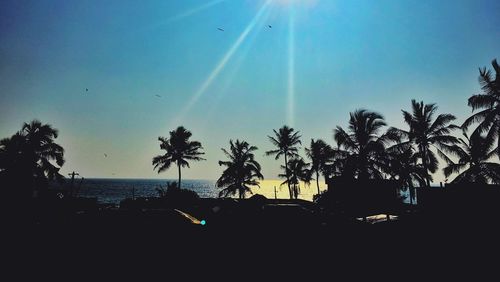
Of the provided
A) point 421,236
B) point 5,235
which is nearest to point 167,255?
point 5,235

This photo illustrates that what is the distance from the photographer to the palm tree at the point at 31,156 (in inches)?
1099

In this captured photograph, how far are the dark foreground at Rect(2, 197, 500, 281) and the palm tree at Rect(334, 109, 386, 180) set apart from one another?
14.7m

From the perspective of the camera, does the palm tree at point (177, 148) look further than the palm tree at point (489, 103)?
Yes

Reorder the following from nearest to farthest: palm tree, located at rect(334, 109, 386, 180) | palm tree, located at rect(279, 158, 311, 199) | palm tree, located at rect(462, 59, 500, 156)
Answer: palm tree, located at rect(462, 59, 500, 156), palm tree, located at rect(334, 109, 386, 180), palm tree, located at rect(279, 158, 311, 199)

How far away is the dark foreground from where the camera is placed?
809 centimetres

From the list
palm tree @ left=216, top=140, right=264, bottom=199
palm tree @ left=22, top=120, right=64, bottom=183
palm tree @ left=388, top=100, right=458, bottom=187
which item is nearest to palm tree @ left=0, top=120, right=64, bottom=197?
palm tree @ left=22, top=120, right=64, bottom=183

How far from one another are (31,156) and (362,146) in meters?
31.5

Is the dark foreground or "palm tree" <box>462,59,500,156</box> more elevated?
"palm tree" <box>462,59,500,156</box>

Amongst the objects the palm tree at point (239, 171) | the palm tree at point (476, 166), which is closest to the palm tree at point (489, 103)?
the palm tree at point (476, 166)

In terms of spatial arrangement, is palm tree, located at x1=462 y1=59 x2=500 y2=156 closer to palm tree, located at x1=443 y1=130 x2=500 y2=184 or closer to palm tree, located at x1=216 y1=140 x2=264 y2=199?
palm tree, located at x1=443 y1=130 x2=500 y2=184

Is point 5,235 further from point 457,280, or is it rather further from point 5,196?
point 5,196

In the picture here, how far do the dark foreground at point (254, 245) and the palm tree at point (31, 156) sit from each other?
20215mm

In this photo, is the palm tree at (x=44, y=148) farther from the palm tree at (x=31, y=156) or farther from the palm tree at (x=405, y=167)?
the palm tree at (x=405, y=167)

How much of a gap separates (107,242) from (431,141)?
2761cm
